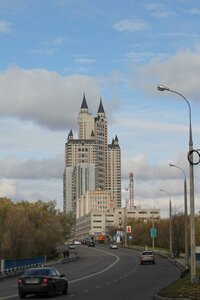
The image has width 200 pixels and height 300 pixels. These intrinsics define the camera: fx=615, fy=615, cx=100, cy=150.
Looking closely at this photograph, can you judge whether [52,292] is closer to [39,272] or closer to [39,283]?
[39,283]

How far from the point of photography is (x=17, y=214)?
81438 millimetres

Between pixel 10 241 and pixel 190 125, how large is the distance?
1961 inches

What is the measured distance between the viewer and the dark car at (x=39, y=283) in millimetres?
25672

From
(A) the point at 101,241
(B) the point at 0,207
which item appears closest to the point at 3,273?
(B) the point at 0,207

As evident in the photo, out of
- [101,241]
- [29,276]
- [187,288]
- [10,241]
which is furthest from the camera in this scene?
[101,241]

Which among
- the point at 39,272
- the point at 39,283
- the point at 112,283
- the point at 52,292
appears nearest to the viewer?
the point at 39,283

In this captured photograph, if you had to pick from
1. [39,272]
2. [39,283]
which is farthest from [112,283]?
[39,283]

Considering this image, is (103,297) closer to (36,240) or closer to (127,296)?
(127,296)

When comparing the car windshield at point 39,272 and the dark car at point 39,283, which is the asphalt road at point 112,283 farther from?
the car windshield at point 39,272

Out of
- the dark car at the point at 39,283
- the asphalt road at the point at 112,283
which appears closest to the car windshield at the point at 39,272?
the dark car at the point at 39,283

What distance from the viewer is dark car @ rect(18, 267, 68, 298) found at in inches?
1011

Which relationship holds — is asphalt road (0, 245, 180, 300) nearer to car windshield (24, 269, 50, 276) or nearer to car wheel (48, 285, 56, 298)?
car wheel (48, 285, 56, 298)

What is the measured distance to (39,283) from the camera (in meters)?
25.8

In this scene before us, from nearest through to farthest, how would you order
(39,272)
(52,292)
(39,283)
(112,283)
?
(39,283) < (52,292) < (39,272) < (112,283)
